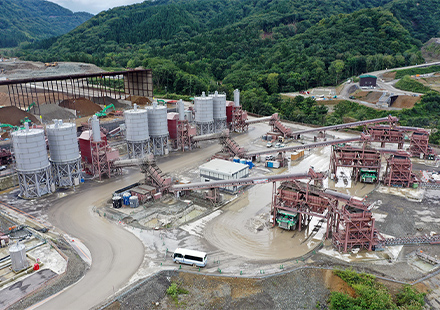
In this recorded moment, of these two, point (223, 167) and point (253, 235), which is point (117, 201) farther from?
point (253, 235)

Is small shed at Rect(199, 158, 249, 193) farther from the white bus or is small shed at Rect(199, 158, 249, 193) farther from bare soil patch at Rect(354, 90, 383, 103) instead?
bare soil patch at Rect(354, 90, 383, 103)

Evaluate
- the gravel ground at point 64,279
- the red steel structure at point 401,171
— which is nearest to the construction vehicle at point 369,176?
the red steel structure at point 401,171

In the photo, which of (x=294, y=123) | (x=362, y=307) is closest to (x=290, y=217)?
(x=362, y=307)

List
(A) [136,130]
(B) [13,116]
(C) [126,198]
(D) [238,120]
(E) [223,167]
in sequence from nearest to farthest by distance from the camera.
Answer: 1. (C) [126,198]
2. (E) [223,167]
3. (A) [136,130]
4. (B) [13,116]
5. (D) [238,120]

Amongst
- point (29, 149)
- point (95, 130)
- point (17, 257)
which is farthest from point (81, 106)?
point (17, 257)

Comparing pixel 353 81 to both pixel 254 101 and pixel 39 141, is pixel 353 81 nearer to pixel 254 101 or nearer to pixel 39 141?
pixel 254 101

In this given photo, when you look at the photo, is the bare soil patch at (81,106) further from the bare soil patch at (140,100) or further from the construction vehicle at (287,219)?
the construction vehicle at (287,219)
